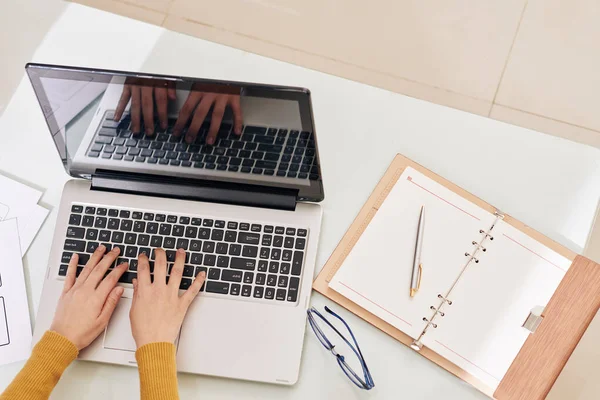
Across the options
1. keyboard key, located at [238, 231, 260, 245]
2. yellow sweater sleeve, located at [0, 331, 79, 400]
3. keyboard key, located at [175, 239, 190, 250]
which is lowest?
yellow sweater sleeve, located at [0, 331, 79, 400]

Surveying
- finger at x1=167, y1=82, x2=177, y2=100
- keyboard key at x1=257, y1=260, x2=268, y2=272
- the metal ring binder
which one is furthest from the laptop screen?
the metal ring binder

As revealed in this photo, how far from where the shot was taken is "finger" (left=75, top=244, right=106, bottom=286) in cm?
72

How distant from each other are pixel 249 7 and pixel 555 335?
36.3 inches

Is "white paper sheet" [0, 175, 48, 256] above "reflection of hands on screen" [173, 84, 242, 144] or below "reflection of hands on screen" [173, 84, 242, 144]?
below

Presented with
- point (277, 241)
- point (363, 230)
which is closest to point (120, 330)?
point (277, 241)

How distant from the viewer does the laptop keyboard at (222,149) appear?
638 millimetres

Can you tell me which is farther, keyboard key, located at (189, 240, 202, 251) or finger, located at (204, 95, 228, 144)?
keyboard key, located at (189, 240, 202, 251)

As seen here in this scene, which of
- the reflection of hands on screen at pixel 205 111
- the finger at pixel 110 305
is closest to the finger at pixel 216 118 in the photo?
the reflection of hands on screen at pixel 205 111

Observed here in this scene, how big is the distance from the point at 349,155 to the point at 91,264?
0.39m

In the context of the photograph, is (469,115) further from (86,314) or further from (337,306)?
(86,314)

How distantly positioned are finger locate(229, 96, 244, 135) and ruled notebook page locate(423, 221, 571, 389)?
36cm

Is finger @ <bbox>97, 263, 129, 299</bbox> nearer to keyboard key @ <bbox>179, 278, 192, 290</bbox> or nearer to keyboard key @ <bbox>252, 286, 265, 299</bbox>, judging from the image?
keyboard key @ <bbox>179, 278, 192, 290</bbox>

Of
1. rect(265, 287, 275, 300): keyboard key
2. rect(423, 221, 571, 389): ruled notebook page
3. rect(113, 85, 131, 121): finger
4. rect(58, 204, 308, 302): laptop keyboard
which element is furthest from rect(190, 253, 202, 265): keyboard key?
rect(423, 221, 571, 389): ruled notebook page

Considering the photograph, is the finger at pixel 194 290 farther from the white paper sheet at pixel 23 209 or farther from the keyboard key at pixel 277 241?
the white paper sheet at pixel 23 209
